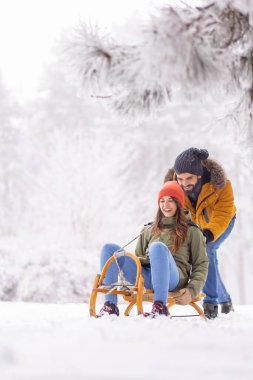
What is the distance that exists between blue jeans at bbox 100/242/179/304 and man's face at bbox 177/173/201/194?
0.76 m

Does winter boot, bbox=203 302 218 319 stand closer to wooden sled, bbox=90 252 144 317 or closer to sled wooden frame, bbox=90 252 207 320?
sled wooden frame, bbox=90 252 207 320

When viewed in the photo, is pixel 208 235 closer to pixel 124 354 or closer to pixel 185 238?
pixel 185 238

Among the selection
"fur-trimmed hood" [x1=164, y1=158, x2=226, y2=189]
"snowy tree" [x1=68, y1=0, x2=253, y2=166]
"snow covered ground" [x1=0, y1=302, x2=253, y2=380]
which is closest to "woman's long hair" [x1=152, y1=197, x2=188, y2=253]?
"fur-trimmed hood" [x1=164, y1=158, x2=226, y2=189]

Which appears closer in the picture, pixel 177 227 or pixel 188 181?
pixel 177 227

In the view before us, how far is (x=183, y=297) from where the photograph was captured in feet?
11.4

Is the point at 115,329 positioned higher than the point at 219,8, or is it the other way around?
the point at 219,8

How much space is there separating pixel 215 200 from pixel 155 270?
1.13 metres

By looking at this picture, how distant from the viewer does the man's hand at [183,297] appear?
347cm

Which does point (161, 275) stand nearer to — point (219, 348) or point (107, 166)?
point (219, 348)

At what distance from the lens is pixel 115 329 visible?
2529 millimetres

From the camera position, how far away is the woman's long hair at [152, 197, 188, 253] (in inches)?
146

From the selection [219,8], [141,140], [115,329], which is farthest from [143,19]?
[141,140]

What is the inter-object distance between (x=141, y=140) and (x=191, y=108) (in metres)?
2.24

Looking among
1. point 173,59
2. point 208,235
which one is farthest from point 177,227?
point 173,59
